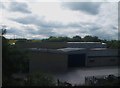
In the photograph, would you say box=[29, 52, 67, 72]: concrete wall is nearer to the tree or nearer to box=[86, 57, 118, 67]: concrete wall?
box=[86, 57, 118, 67]: concrete wall

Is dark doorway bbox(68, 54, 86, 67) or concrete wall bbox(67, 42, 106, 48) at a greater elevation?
concrete wall bbox(67, 42, 106, 48)

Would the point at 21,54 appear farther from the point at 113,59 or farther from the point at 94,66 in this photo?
the point at 113,59

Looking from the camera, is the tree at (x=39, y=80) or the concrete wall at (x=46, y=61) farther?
the concrete wall at (x=46, y=61)

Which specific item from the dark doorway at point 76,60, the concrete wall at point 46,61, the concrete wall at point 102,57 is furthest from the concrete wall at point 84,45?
the concrete wall at point 46,61

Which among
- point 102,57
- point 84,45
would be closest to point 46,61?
point 102,57

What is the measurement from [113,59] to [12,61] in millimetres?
17385

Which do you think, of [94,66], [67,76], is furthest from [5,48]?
[94,66]

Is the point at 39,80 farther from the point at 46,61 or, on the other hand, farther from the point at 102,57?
the point at 102,57

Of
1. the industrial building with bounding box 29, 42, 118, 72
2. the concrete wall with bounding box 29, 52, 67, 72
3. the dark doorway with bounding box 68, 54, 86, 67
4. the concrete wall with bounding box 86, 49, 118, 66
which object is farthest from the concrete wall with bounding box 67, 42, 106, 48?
the concrete wall with bounding box 29, 52, 67, 72

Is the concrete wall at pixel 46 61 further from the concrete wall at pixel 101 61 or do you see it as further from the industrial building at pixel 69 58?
the concrete wall at pixel 101 61

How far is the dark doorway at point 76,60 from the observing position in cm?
2738

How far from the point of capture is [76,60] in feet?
91.2

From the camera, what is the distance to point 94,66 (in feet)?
89.6

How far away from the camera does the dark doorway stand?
89.8 ft
